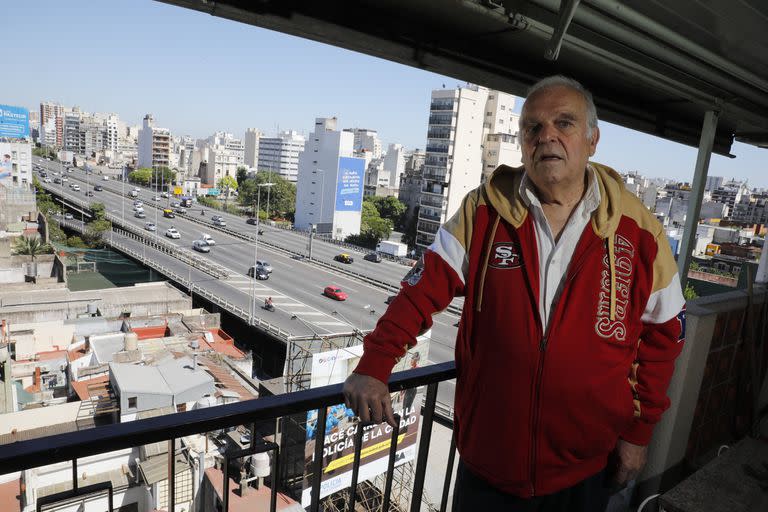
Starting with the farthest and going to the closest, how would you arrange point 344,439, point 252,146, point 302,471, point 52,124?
1. point 52,124
2. point 252,146
3. point 302,471
4. point 344,439

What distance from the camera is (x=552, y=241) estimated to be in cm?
104

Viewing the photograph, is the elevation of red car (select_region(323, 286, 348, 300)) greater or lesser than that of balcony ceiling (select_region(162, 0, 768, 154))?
lesser

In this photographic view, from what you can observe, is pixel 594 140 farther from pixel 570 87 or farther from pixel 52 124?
pixel 52 124

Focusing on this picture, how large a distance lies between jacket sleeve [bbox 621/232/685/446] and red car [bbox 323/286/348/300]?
69.9 ft

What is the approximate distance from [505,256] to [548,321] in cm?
15

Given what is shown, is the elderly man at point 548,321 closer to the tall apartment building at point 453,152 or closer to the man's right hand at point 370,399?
the man's right hand at point 370,399

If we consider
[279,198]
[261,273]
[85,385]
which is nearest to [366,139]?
[279,198]

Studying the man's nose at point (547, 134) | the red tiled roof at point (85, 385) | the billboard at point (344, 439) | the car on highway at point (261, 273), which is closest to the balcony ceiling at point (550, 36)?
the man's nose at point (547, 134)

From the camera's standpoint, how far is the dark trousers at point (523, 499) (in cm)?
106

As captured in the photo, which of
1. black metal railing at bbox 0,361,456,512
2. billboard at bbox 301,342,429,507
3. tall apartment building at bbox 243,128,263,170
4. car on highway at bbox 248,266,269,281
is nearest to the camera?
black metal railing at bbox 0,361,456,512

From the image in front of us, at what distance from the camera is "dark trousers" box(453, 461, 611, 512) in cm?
106

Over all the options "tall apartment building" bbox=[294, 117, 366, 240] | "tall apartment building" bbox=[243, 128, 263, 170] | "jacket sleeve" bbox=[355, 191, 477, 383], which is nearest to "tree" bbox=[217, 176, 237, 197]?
"tall apartment building" bbox=[243, 128, 263, 170]

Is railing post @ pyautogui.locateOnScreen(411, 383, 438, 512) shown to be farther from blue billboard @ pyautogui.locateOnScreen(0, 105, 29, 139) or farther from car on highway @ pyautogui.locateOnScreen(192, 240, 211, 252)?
blue billboard @ pyautogui.locateOnScreen(0, 105, 29, 139)

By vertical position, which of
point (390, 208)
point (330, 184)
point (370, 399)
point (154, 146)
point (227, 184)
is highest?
point (370, 399)
